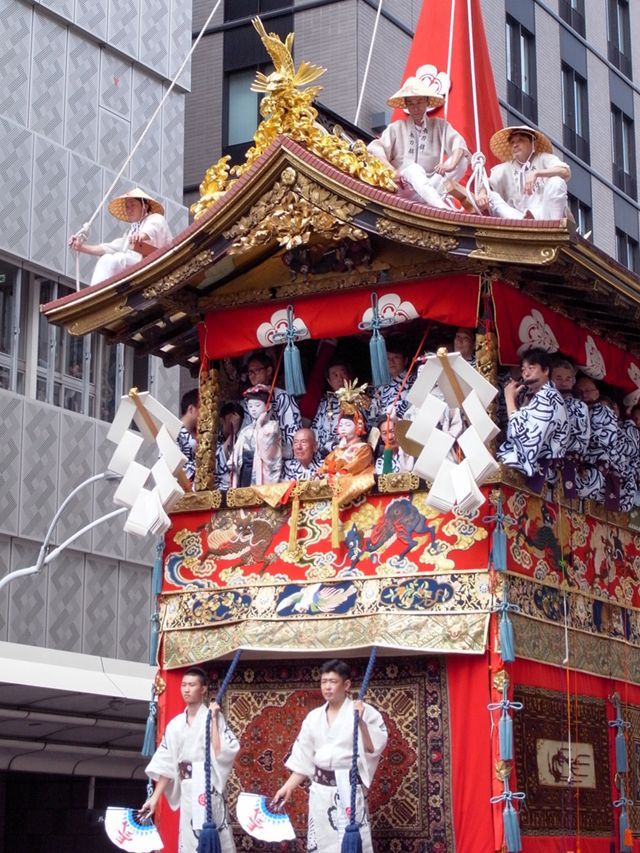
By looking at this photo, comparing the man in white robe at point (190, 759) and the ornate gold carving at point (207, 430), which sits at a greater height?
the ornate gold carving at point (207, 430)

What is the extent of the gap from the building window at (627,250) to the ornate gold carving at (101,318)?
64.8 feet

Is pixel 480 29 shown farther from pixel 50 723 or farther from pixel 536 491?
pixel 50 723

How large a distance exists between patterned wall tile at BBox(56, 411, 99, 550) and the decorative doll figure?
8814 millimetres

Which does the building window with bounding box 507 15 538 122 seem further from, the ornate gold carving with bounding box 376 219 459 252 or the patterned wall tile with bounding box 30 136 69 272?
the ornate gold carving with bounding box 376 219 459 252

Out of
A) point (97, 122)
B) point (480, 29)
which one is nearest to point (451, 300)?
point (480, 29)

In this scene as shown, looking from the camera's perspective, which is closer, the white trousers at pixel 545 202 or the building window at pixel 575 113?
the white trousers at pixel 545 202

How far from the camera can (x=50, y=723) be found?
13.5 metres

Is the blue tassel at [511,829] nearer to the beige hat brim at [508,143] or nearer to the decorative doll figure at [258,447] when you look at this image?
the decorative doll figure at [258,447]

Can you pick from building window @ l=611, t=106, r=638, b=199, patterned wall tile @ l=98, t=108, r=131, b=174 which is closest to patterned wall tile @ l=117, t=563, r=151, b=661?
patterned wall tile @ l=98, t=108, r=131, b=174

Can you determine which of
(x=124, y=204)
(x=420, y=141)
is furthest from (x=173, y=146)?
(x=420, y=141)

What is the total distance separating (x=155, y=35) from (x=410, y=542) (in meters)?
13.5

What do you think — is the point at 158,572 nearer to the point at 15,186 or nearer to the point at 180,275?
the point at 180,275

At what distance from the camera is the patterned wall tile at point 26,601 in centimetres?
1750

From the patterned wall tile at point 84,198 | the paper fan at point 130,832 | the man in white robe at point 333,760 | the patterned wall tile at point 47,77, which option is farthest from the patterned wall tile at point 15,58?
the man in white robe at point 333,760
